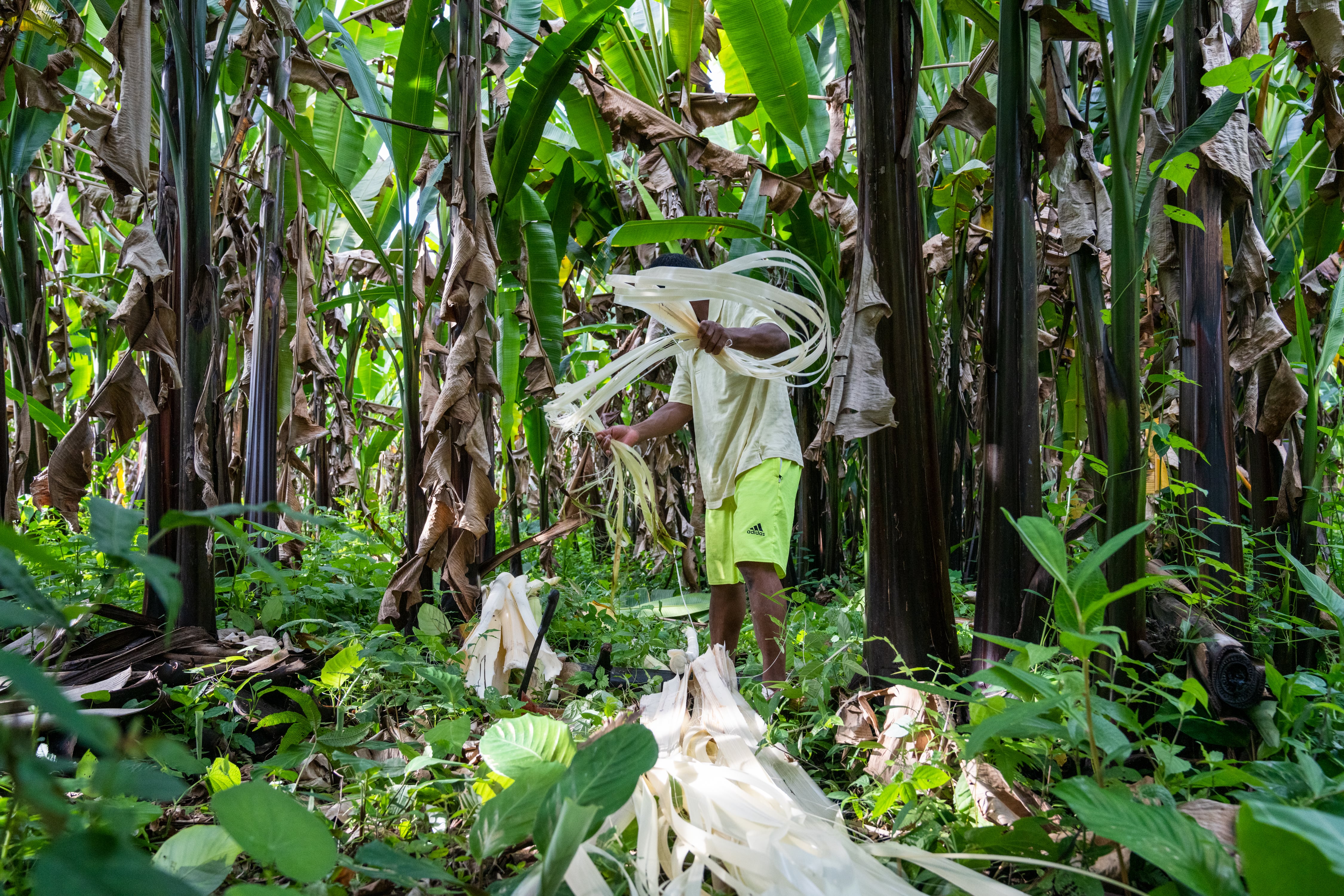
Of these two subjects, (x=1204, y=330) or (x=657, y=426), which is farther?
(x=657, y=426)

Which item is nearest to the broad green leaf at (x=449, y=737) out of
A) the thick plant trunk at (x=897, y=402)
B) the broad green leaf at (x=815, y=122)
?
the thick plant trunk at (x=897, y=402)

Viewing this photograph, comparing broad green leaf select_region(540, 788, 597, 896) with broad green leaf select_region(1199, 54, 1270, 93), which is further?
broad green leaf select_region(1199, 54, 1270, 93)

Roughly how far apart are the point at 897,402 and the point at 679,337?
683mm

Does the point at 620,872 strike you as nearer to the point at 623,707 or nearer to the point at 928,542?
the point at 623,707

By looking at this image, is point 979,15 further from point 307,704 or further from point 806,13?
point 307,704

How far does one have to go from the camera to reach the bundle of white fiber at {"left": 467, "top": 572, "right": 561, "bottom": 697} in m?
1.83

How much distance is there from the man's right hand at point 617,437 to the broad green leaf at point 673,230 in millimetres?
608

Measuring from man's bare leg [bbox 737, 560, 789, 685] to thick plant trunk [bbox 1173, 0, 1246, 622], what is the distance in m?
0.94

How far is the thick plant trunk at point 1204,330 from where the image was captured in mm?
1683

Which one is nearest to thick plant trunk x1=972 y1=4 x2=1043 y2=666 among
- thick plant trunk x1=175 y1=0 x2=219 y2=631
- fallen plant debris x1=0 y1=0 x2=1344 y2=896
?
fallen plant debris x1=0 y1=0 x2=1344 y2=896

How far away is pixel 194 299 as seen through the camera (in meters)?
1.74

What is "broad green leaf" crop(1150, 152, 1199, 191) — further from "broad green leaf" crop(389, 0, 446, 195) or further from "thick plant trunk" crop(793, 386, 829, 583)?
"thick plant trunk" crop(793, 386, 829, 583)

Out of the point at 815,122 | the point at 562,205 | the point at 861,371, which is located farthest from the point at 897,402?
the point at 562,205

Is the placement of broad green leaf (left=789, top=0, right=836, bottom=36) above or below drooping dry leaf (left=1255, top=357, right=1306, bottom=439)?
above
